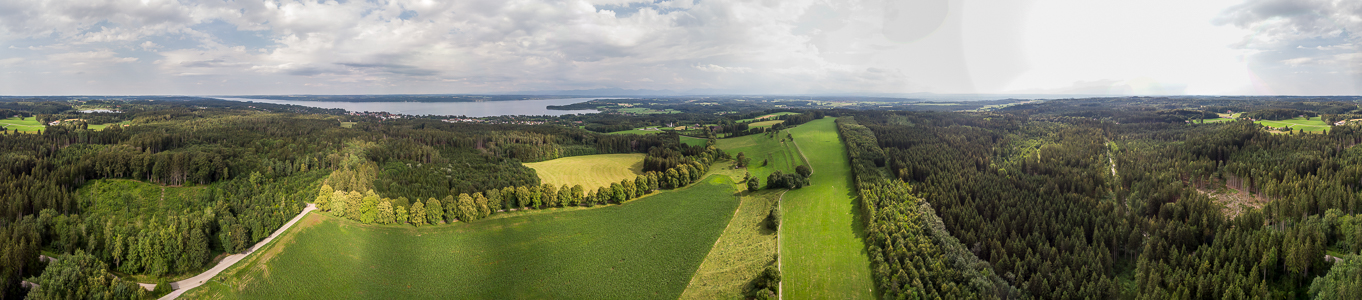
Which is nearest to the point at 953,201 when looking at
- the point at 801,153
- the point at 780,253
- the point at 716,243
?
the point at 780,253

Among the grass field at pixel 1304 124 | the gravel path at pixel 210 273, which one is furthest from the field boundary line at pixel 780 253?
the grass field at pixel 1304 124

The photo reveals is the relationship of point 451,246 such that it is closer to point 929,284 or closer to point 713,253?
point 713,253

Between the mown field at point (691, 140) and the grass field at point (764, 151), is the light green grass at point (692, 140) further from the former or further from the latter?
the grass field at point (764, 151)

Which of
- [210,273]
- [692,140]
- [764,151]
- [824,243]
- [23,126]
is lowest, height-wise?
[210,273]

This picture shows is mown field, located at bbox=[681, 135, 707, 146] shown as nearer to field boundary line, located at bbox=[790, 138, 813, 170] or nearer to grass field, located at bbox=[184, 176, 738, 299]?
field boundary line, located at bbox=[790, 138, 813, 170]

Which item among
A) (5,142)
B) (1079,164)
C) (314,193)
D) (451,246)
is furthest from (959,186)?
(5,142)

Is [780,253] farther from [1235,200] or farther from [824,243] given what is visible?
[1235,200]

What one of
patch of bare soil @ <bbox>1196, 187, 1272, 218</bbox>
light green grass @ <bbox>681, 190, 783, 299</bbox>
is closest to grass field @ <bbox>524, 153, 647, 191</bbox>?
light green grass @ <bbox>681, 190, 783, 299</bbox>
